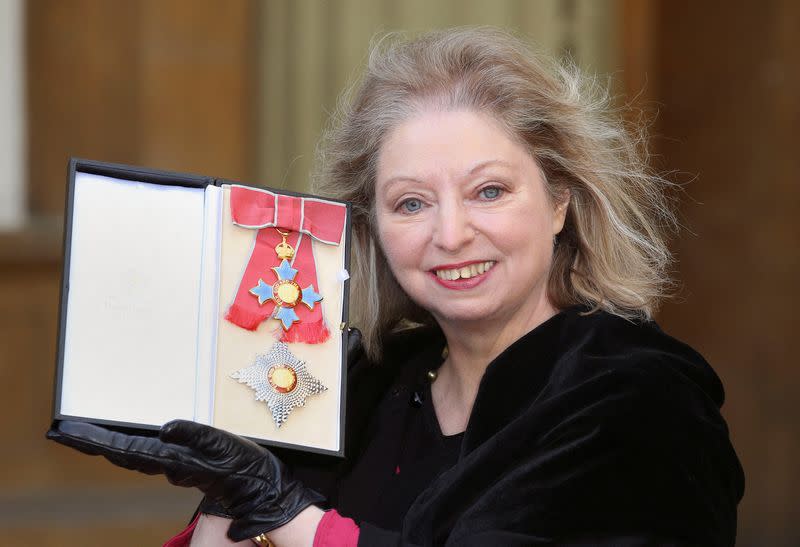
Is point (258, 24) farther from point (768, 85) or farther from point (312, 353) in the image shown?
point (312, 353)

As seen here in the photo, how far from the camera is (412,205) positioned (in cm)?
243

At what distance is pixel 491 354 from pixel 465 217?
0.33 m

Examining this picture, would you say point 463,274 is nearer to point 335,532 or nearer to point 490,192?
point 490,192

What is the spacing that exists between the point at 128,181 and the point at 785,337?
3886mm

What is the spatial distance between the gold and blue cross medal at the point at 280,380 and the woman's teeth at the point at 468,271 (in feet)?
1.03

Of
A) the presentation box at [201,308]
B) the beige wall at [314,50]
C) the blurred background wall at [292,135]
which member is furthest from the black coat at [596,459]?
the beige wall at [314,50]

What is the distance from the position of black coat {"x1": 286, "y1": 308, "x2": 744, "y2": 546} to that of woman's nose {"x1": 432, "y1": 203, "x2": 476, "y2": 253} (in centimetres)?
25

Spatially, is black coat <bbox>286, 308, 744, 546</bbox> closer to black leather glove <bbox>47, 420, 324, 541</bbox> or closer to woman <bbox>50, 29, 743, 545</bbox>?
woman <bbox>50, 29, 743, 545</bbox>

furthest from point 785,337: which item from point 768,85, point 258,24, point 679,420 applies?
point 679,420

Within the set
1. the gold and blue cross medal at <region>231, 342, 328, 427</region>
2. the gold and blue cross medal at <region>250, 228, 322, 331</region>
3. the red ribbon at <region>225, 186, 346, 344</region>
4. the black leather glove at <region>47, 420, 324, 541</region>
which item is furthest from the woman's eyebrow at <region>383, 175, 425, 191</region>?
the black leather glove at <region>47, 420, 324, 541</region>

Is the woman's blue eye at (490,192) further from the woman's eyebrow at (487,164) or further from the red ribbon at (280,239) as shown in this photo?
the red ribbon at (280,239)

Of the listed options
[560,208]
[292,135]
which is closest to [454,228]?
[560,208]

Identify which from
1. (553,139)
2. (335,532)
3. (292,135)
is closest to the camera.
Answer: (335,532)

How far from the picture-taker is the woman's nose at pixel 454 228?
2324mm
